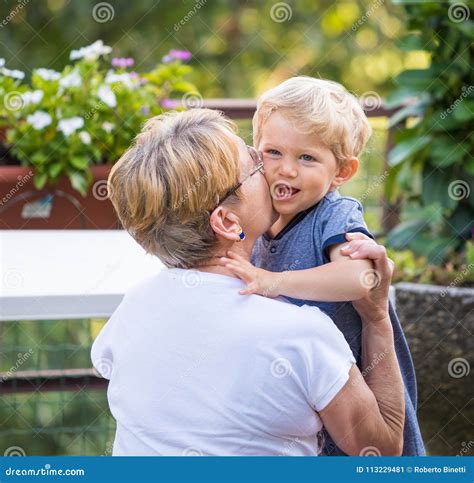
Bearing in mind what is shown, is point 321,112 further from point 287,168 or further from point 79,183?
point 79,183

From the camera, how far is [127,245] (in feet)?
8.44

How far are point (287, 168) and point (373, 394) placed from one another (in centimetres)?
43

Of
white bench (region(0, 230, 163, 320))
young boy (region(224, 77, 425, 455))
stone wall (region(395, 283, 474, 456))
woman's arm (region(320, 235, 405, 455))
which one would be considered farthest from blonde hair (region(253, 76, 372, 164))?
stone wall (region(395, 283, 474, 456))

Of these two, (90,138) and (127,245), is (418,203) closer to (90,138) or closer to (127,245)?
(90,138)

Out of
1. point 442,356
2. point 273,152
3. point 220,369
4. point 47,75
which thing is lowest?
point 442,356

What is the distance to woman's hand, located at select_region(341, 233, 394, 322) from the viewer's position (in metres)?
1.58

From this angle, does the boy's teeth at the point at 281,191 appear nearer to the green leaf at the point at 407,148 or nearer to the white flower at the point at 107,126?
the white flower at the point at 107,126

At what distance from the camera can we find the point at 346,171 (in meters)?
1.75

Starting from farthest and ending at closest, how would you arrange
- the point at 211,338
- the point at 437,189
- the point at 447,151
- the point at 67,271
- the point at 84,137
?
the point at 437,189
the point at 447,151
the point at 84,137
the point at 67,271
the point at 211,338

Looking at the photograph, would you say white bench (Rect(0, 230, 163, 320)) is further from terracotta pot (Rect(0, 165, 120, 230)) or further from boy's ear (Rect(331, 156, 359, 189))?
boy's ear (Rect(331, 156, 359, 189))

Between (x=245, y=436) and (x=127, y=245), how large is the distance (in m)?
1.20

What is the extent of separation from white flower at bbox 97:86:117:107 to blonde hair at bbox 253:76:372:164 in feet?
4.69

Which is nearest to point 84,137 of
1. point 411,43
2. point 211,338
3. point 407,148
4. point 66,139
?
point 66,139

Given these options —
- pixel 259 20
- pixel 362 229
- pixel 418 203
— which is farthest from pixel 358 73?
pixel 362 229
